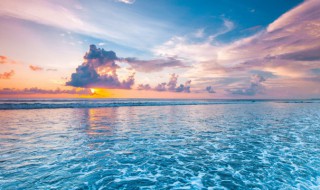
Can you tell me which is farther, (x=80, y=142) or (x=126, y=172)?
(x=80, y=142)

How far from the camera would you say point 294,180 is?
7625 millimetres

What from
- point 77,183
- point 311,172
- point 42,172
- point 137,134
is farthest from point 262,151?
point 42,172

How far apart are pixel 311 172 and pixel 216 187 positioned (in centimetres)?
545

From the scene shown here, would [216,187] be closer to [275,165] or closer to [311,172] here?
[275,165]

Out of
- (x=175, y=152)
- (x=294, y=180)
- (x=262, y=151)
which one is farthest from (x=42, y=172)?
(x=262, y=151)

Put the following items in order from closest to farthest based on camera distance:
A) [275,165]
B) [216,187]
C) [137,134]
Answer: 1. [216,187]
2. [275,165]
3. [137,134]

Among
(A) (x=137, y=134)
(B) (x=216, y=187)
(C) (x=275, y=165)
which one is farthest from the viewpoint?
(A) (x=137, y=134)

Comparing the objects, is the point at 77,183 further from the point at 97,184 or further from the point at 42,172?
the point at 42,172

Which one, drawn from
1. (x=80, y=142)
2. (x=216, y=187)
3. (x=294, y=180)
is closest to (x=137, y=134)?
(x=80, y=142)

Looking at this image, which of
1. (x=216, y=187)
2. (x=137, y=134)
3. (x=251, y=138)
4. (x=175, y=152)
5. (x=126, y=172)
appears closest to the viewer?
(x=216, y=187)

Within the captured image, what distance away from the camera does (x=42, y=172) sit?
26.1ft

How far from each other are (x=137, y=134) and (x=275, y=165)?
1108 centimetres

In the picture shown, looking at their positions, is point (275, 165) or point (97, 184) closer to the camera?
point (97, 184)

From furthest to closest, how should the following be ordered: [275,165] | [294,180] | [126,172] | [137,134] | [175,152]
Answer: [137,134], [175,152], [275,165], [126,172], [294,180]
